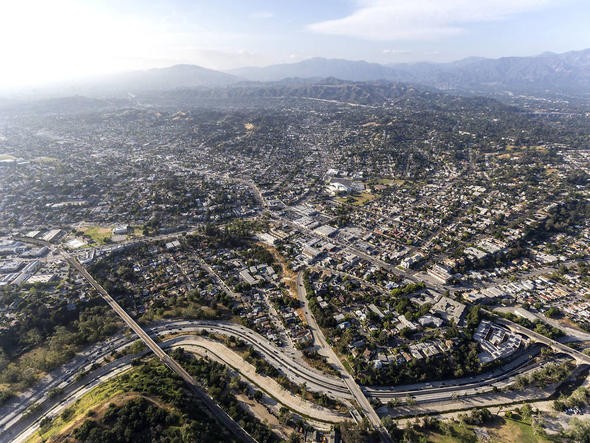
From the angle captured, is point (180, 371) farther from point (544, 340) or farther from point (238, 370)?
point (544, 340)

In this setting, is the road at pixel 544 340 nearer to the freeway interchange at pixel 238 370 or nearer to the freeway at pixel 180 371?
the freeway interchange at pixel 238 370

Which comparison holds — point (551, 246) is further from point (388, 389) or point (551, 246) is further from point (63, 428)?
point (63, 428)

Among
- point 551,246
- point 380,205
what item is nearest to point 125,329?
point 380,205

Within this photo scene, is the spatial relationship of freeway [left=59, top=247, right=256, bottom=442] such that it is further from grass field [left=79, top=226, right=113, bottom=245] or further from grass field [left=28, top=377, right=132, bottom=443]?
grass field [left=79, top=226, right=113, bottom=245]

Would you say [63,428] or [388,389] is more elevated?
[63,428]

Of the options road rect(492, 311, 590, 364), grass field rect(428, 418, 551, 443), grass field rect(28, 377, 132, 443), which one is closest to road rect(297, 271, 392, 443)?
grass field rect(428, 418, 551, 443)

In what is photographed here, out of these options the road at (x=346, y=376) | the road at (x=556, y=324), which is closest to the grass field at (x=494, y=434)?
the road at (x=346, y=376)
